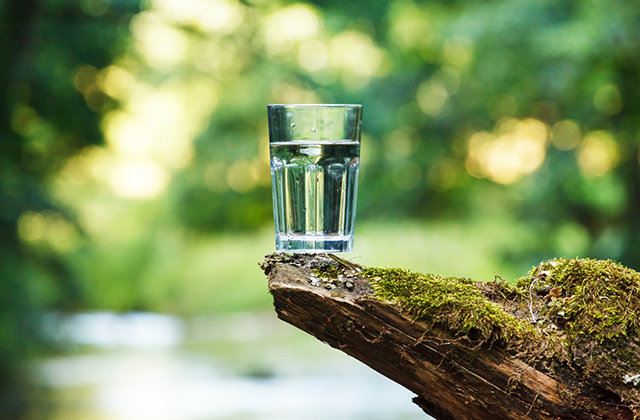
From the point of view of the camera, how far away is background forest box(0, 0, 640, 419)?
4.22m

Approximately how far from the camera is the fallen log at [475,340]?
103 cm

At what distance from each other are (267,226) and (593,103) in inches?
161

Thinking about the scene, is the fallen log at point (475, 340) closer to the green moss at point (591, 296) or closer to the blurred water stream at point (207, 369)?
the green moss at point (591, 296)

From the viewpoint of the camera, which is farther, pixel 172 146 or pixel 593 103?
pixel 172 146

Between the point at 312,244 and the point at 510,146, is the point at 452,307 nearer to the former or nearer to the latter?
the point at 312,244

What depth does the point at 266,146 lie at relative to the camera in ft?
23.4

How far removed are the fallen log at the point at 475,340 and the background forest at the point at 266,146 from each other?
3.57 m

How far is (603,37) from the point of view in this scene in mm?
4488

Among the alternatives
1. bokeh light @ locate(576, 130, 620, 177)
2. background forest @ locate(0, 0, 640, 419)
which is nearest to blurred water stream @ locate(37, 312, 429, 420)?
background forest @ locate(0, 0, 640, 419)

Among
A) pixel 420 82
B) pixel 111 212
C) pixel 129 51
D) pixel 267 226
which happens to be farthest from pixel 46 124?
pixel 420 82

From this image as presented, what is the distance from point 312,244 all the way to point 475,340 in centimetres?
38

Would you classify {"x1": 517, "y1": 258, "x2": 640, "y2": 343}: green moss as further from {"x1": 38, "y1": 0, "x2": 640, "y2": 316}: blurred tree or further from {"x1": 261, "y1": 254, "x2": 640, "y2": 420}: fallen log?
{"x1": 38, "y1": 0, "x2": 640, "y2": 316}: blurred tree

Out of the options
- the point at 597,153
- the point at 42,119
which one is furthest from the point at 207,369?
the point at 597,153

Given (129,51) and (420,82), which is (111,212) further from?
(420,82)
